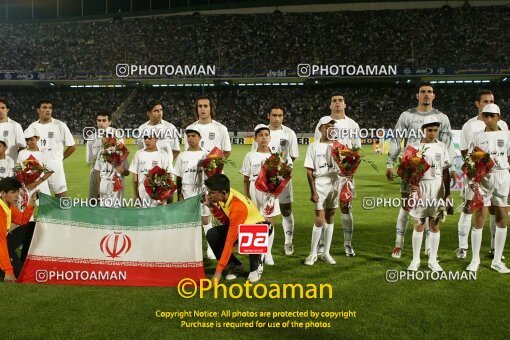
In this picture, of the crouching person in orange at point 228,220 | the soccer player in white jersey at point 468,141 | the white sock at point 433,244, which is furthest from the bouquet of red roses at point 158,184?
the soccer player in white jersey at point 468,141

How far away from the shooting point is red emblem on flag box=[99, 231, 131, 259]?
19.0ft

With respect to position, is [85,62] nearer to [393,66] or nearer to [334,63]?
[334,63]

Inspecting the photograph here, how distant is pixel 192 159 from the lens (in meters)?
6.91

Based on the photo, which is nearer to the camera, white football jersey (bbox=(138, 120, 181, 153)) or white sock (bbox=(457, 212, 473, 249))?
white sock (bbox=(457, 212, 473, 249))

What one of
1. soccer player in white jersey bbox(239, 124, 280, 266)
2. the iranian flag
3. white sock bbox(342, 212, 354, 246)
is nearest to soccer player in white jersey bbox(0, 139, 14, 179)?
the iranian flag

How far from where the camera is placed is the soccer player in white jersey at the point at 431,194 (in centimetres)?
630

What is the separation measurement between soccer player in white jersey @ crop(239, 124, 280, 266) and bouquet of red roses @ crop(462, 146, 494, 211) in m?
2.48

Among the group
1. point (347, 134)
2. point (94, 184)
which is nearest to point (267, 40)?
point (94, 184)

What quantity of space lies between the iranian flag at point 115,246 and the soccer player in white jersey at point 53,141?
7.46 feet

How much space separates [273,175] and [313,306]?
191 centimetres

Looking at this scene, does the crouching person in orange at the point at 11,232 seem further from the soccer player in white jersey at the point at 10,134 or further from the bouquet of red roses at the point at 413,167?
the bouquet of red roses at the point at 413,167

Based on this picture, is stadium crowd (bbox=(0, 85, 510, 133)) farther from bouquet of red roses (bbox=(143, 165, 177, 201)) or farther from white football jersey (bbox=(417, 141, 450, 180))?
bouquet of red roses (bbox=(143, 165, 177, 201))

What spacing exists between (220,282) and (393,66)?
1355 inches

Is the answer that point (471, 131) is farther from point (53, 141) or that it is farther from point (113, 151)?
point (53, 141)
